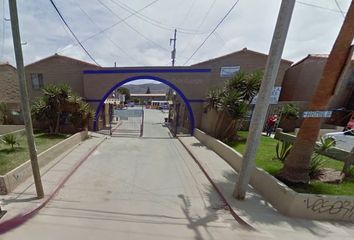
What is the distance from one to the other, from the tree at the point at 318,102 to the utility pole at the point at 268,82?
167 centimetres

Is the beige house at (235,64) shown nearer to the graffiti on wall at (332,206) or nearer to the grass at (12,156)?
the graffiti on wall at (332,206)

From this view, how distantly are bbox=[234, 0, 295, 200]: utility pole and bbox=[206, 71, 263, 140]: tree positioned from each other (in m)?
6.49

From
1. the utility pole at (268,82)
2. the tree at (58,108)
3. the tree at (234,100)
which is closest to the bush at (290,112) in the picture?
the tree at (234,100)

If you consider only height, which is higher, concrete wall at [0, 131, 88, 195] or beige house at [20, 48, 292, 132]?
beige house at [20, 48, 292, 132]

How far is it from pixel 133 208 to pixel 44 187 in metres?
3.03

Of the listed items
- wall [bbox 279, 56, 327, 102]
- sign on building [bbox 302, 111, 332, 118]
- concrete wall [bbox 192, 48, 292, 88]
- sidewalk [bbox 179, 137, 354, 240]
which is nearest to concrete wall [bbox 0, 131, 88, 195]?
sidewalk [bbox 179, 137, 354, 240]

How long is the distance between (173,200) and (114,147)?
7133 millimetres

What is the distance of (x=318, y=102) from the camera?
5.53 metres

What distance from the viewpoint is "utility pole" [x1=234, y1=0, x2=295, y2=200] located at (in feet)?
15.0

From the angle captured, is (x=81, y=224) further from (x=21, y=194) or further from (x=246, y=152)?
(x=246, y=152)

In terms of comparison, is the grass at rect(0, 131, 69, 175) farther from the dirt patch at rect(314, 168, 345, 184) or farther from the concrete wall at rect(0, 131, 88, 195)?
the dirt patch at rect(314, 168, 345, 184)

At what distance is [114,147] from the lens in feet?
39.0

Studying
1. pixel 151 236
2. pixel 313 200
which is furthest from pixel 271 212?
pixel 151 236

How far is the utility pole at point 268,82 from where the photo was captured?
180 inches
